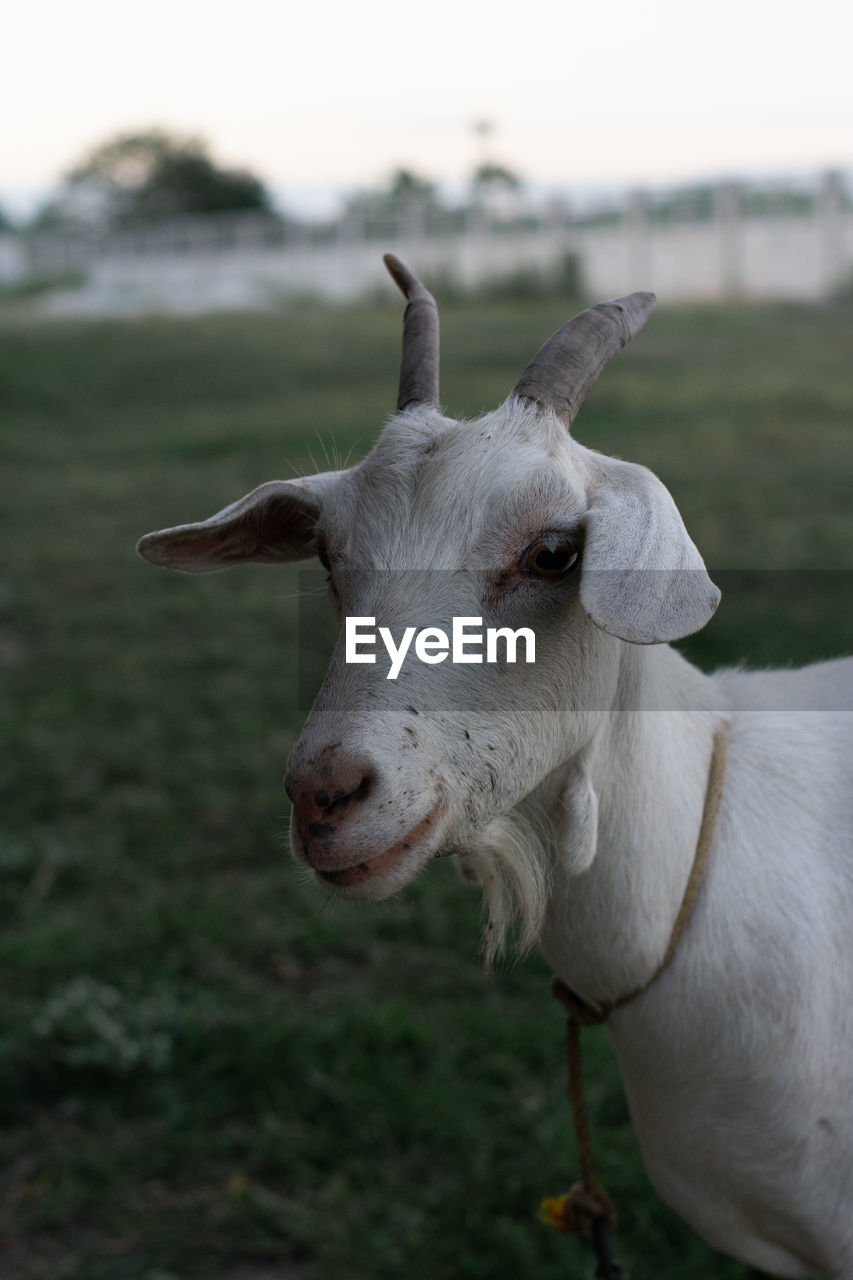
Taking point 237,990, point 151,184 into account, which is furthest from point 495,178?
point 151,184

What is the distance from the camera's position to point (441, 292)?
19.0m

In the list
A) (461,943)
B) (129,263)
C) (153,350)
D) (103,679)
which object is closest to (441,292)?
(153,350)

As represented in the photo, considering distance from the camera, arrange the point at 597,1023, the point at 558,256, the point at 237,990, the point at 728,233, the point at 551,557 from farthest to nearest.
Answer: the point at 728,233
the point at 558,256
the point at 237,990
the point at 597,1023
the point at 551,557

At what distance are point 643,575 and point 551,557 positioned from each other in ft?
0.60

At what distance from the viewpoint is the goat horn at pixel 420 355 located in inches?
71.6

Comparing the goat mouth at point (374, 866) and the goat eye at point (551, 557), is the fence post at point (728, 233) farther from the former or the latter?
the goat mouth at point (374, 866)

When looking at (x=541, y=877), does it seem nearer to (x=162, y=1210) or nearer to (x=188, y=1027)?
(x=162, y=1210)

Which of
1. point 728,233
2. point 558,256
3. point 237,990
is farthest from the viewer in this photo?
point 728,233

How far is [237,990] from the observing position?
3529 millimetres

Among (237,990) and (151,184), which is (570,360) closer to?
(237,990)

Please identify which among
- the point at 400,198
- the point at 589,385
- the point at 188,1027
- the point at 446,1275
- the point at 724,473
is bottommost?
the point at 446,1275

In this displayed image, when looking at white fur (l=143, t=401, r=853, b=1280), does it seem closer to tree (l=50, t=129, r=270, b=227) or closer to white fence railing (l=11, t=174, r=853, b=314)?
white fence railing (l=11, t=174, r=853, b=314)

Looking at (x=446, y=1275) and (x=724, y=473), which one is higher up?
(x=724, y=473)

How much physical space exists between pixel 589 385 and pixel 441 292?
17.9 meters
